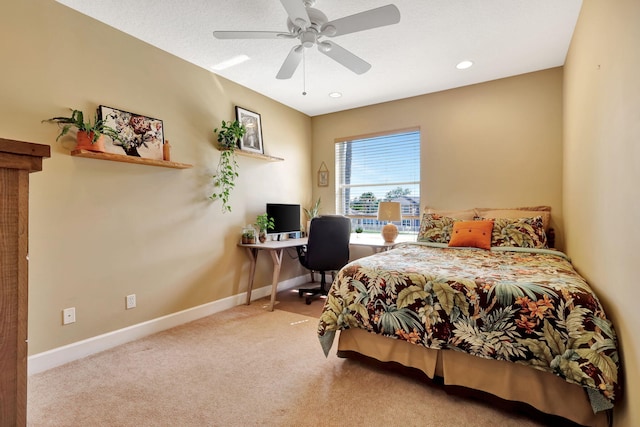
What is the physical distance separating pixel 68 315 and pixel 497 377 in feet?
9.32

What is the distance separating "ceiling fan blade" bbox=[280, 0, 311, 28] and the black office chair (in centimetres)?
193

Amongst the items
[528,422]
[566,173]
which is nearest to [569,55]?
[566,173]

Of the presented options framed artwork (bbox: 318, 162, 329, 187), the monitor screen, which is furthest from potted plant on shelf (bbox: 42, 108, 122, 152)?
framed artwork (bbox: 318, 162, 329, 187)

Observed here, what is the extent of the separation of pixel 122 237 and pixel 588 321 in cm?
309

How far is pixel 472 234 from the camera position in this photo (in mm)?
3006

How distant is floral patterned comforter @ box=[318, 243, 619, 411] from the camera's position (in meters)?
1.45

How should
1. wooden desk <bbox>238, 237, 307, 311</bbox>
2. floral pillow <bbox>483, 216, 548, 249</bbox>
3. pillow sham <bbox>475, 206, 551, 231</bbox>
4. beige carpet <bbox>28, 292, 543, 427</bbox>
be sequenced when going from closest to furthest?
beige carpet <bbox>28, 292, 543, 427</bbox>
floral pillow <bbox>483, 216, 548, 249</bbox>
pillow sham <bbox>475, 206, 551, 231</bbox>
wooden desk <bbox>238, 237, 307, 311</bbox>

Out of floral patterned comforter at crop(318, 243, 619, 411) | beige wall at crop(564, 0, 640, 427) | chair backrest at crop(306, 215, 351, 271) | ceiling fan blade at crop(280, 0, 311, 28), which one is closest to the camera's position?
beige wall at crop(564, 0, 640, 427)

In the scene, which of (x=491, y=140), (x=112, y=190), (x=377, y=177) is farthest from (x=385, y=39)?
(x=112, y=190)

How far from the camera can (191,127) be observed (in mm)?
3129

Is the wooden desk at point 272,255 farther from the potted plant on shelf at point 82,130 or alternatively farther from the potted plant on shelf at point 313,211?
the potted plant on shelf at point 82,130

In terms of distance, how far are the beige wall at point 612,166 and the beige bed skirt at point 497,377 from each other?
154 millimetres

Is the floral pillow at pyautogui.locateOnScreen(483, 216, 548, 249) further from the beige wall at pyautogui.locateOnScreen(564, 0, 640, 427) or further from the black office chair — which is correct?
the black office chair

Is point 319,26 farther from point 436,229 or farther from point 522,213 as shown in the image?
point 522,213
